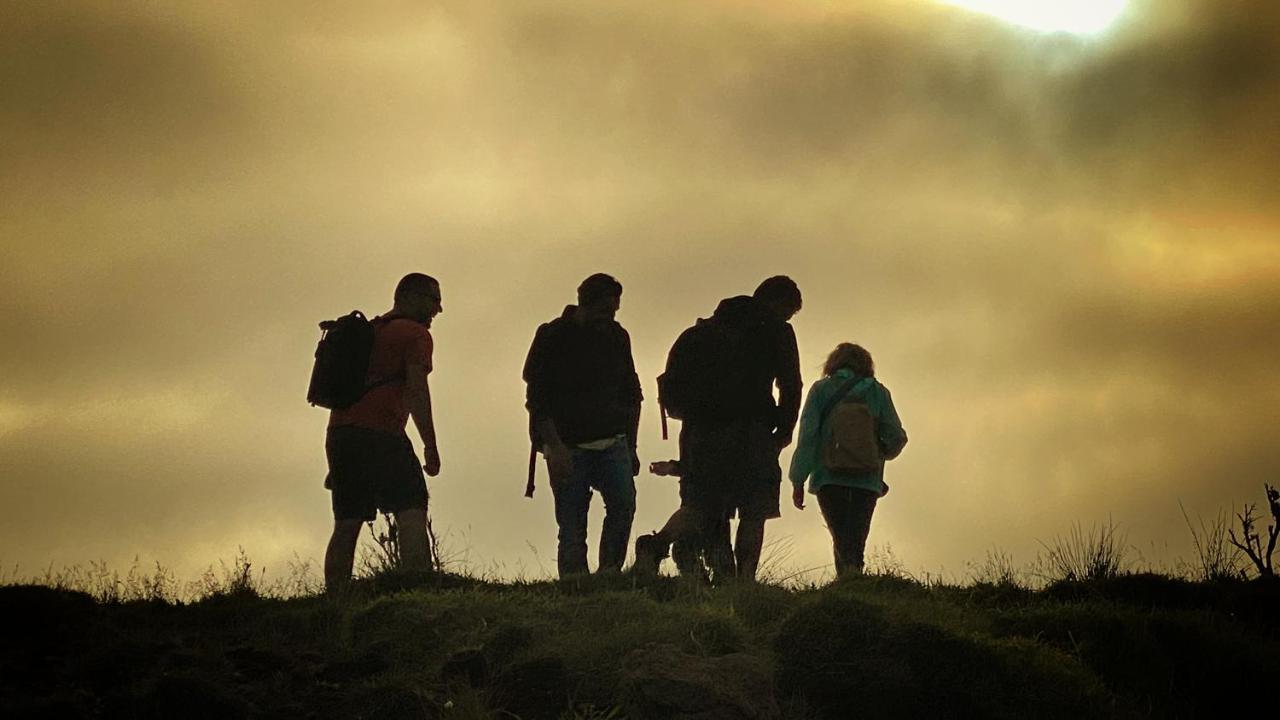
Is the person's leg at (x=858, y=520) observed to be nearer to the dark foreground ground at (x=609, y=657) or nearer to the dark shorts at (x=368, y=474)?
the dark foreground ground at (x=609, y=657)

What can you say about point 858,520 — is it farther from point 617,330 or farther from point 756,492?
point 617,330

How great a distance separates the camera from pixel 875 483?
11609mm

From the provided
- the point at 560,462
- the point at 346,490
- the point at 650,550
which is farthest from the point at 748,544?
the point at 346,490

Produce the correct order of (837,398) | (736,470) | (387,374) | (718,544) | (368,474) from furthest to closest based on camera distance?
1. (837,398)
2. (718,544)
3. (736,470)
4. (387,374)
5. (368,474)

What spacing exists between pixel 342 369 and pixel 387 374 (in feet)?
1.04

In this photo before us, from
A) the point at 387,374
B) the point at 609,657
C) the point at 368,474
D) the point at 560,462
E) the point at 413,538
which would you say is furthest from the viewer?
the point at 560,462

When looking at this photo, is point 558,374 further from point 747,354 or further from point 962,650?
point 962,650

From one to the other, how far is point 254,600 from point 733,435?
12.1ft

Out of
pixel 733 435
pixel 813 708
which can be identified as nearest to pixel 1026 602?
pixel 733 435

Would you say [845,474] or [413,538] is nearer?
[413,538]

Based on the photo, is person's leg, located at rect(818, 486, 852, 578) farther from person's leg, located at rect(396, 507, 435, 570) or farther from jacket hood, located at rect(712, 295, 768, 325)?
person's leg, located at rect(396, 507, 435, 570)

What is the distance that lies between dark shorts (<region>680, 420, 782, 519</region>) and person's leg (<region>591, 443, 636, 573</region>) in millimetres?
499

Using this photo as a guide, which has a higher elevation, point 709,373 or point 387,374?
point 709,373

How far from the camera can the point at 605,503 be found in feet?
38.4
